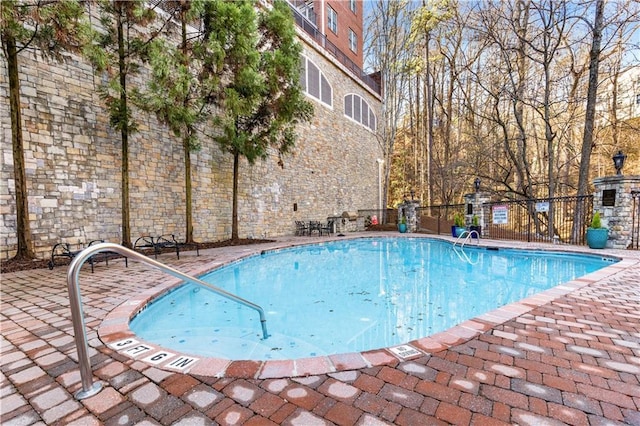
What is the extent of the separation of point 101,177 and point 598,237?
1145 centimetres

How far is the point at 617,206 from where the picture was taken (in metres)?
6.30

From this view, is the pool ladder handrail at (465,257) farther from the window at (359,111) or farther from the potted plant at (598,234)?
the window at (359,111)

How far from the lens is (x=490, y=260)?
6.87 m

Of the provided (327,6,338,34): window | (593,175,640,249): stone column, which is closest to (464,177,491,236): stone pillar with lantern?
(593,175,640,249): stone column

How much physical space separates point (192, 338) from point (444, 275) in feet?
15.3

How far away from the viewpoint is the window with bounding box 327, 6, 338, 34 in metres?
15.2

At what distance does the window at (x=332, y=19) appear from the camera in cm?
1523

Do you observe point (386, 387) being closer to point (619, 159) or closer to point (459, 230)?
point (619, 159)

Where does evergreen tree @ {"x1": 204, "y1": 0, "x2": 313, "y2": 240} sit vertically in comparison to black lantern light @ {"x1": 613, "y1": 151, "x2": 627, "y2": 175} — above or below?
above

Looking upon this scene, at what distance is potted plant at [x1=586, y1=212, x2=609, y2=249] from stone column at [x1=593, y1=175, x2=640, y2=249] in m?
0.16

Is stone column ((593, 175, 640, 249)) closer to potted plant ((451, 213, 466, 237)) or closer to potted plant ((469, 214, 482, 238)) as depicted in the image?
potted plant ((469, 214, 482, 238))

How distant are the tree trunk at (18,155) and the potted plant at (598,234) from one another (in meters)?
11.7

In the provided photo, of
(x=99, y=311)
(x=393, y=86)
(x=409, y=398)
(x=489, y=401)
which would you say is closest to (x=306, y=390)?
(x=409, y=398)

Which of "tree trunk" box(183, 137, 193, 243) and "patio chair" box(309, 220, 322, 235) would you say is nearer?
"tree trunk" box(183, 137, 193, 243)
